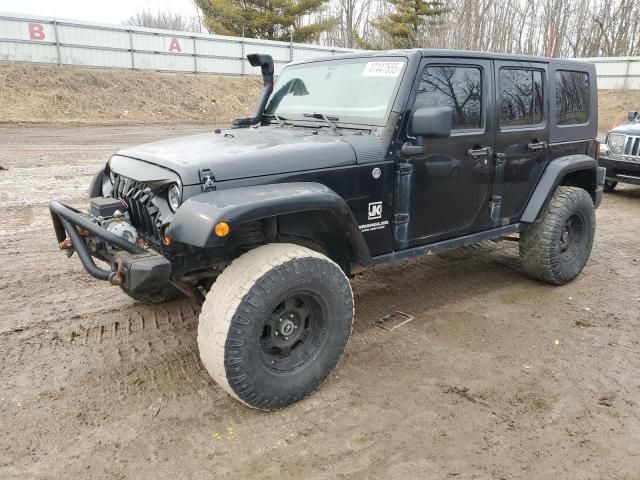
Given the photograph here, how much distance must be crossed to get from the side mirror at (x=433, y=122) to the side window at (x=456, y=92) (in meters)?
0.27

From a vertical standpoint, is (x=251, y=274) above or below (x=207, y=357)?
above

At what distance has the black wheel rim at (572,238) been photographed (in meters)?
4.89

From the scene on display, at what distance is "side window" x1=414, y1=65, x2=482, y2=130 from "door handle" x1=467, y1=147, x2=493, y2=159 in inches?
6.6

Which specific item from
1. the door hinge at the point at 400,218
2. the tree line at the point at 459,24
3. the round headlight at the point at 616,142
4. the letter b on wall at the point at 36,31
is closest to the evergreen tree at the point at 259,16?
the tree line at the point at 459,24

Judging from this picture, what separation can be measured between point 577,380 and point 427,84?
85.3 inches

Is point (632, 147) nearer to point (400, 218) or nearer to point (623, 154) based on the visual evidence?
point (623, 154)

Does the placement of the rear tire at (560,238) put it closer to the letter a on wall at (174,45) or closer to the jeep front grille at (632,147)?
the jeep front grille at (632,147)

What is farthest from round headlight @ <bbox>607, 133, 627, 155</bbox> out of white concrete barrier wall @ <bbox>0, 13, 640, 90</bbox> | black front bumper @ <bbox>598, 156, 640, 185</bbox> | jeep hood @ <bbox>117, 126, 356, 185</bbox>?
white concrete barrier wall @ <bbox>0, 13, 640, 90</bbox>

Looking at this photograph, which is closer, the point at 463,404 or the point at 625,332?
the point at 463,404

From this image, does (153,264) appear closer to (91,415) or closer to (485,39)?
(91,415)

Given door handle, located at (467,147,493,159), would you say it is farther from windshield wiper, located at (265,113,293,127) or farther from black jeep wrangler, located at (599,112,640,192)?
black jeep wrangler, located at (599,112,640,192)

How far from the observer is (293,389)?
296 cm

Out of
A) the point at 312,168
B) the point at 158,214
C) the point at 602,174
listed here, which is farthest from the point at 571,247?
the point at 158,214

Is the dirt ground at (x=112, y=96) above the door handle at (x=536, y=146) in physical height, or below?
above
